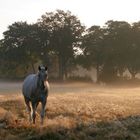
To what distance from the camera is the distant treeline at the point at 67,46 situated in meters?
99.0

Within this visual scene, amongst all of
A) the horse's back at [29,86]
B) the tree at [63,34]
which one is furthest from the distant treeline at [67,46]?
the horse's back at [29,86]

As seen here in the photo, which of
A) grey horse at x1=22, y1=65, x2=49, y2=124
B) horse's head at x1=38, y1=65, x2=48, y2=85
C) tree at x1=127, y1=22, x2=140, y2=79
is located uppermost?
tree at x1=127, y1=22, x2=140, y2=79

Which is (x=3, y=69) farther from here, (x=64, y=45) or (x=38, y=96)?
(x=38, y=96)

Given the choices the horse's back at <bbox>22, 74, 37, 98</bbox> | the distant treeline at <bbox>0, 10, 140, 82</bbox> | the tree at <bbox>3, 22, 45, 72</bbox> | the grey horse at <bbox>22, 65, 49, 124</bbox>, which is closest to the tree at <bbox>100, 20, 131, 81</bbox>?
the distant treeline at <bbox>0, 10, 140, 82</bbox>

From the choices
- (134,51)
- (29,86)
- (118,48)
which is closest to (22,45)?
(118,48)

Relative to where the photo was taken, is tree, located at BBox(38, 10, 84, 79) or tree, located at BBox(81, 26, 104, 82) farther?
tree, located at BBox(38, 10, 84, 79)

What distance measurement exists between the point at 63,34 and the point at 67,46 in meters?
2.96

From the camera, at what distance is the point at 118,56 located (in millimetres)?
99375

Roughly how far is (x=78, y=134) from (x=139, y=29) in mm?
84629

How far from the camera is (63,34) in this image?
107938mm

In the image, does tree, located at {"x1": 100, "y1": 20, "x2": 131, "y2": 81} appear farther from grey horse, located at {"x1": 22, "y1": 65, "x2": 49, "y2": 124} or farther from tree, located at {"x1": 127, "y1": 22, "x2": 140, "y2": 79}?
grey horse, located at {"x1": 22, "y1": 65, "x2": 49, "y2": 124}

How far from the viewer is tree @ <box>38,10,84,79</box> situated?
4240 inches

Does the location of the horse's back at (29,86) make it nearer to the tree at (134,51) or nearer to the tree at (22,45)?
the tree at (134,51)

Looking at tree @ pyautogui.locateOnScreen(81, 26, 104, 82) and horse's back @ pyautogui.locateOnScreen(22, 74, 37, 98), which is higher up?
tree @ pyautogui.locateOnScreen(81, 26, 104, 82)
